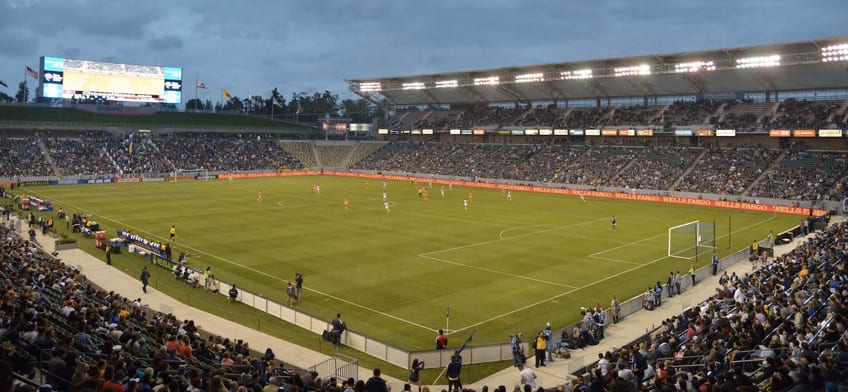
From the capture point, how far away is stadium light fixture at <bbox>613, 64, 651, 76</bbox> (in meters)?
77.1

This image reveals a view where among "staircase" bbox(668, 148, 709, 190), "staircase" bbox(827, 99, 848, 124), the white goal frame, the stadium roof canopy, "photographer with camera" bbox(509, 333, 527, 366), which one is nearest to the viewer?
"photographer with camera" bbox(509, 333, 527, 366)

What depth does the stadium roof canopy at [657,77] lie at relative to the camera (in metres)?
66.5

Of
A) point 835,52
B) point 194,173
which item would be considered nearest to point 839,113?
point 835,52

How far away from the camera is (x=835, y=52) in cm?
6191

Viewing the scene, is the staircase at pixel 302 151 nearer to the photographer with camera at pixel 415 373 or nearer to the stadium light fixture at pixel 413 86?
the stadium light fixture at pixel 413 86

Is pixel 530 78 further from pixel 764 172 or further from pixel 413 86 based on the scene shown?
pixel 764 172

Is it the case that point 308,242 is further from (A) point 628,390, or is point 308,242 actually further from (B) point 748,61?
(B) point 748,61

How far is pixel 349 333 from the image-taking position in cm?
2169

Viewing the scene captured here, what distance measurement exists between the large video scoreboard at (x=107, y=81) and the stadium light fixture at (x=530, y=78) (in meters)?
53.0

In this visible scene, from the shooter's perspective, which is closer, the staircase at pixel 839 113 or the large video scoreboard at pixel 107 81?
the staircase at pixel 839 113

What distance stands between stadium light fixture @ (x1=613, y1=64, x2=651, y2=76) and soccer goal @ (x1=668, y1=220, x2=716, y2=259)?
119 ft

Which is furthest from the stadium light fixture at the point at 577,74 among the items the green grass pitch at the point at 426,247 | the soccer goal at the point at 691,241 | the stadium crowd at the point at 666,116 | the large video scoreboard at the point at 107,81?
the large video scoreboard at the point at 107,81

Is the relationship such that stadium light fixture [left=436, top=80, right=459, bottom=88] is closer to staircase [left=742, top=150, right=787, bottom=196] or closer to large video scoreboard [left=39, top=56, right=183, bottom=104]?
large video scoreboard [left=39, top=56, right=183, bottom=104]

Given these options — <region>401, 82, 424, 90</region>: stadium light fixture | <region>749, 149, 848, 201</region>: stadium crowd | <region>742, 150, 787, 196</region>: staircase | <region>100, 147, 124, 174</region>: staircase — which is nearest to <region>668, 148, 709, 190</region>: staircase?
<region>742, 150, 787, 196</region>: staircase
